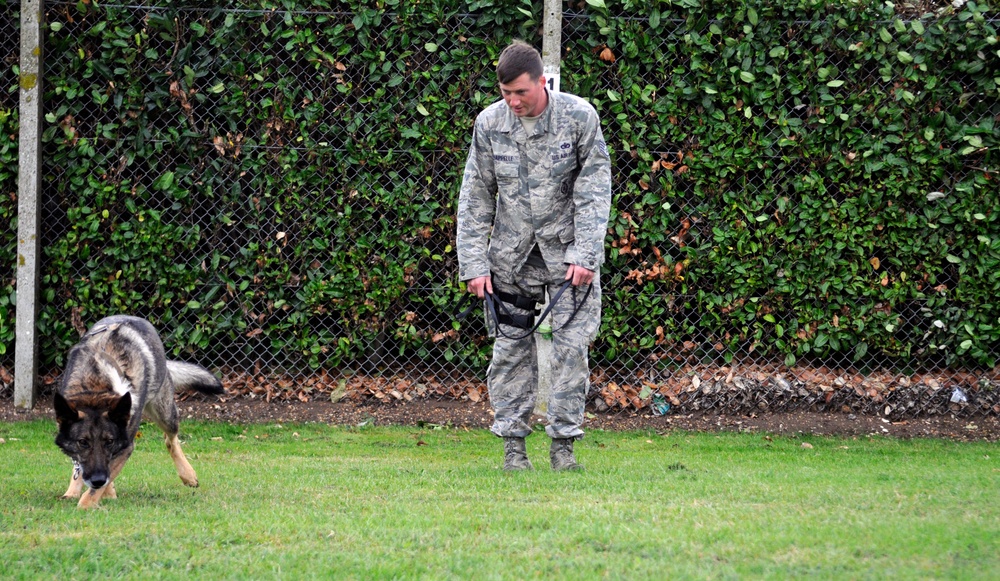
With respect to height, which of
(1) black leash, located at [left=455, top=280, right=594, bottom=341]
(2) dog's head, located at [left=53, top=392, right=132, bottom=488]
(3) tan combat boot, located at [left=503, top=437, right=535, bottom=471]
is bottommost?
(3) tan combat boot, located at [left=503, top=437, right=535, bottom=471]

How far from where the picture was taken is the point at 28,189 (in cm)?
713

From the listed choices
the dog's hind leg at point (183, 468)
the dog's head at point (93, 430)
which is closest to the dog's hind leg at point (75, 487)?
the dog's head at point (93, 430)

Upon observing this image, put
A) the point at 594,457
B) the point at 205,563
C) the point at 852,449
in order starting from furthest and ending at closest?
the point at 852,449 < the point at 594,457 < the point at 205,563

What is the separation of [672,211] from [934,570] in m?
4.55

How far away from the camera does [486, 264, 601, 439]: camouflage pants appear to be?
5.28 m

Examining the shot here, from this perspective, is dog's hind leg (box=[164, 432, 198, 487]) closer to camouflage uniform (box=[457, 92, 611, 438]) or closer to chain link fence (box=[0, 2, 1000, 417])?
camouflage uniform (box=[457, 92, 611, 438])

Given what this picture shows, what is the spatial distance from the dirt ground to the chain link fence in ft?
0.26

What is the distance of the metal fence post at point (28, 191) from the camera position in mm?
7109

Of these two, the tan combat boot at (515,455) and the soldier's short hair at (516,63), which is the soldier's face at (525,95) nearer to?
the soldier's short hair at (516,63)

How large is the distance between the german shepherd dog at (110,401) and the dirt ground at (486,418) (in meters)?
1.82

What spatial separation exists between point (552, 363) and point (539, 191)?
3.03 feet

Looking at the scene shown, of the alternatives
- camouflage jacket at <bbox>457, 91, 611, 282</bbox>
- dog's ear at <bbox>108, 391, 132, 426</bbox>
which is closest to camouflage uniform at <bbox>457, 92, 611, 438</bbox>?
camouflage jacket at <bbox>457, 91, 611, 282</bbox>

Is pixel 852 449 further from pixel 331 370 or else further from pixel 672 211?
pixel 331 370

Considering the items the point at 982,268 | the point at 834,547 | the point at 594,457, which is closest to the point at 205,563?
the point at 834,547
